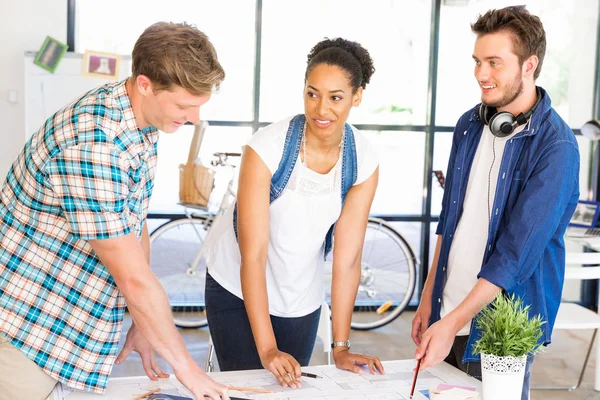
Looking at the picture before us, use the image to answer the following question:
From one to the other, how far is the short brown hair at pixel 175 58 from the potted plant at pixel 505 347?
75 centimetres

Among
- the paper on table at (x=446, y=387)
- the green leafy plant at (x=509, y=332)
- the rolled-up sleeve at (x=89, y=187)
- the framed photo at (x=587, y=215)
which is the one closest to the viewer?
the rolled-up sleeve at (x=89, y=187)

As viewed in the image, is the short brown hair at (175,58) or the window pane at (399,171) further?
the window pane at (399,171)

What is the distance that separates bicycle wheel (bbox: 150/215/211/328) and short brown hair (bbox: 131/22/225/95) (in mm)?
3237

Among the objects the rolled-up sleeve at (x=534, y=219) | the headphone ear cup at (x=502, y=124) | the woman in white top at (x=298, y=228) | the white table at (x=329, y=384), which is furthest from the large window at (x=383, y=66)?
the white table at (x=329, y=384)

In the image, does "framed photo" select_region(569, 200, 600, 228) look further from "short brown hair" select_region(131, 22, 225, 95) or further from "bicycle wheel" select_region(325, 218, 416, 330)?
"short brown hair" select_region(131, 22, 225, 95)

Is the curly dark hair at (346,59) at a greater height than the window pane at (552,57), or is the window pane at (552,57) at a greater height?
the window pane at (552,57)

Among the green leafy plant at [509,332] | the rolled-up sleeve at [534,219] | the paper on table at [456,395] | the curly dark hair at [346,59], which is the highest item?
the curly dark hair at [346,59]

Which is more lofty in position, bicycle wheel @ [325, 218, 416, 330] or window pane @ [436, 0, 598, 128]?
window pane @ [436, 0, 598, 128]

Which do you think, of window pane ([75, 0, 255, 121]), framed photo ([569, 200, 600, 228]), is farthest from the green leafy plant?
window pane ([75, 0, 255, 121])

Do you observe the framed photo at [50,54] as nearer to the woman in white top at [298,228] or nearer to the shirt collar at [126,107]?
the woman in white top at [298,228]

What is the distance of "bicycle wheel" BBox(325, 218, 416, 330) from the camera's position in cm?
485

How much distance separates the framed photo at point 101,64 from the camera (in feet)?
15.3

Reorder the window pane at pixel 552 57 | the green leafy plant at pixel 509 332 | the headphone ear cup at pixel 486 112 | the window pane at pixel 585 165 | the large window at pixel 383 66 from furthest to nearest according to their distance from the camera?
the window pane at pixel 585 165 → the window pane at pixel 552 57 → the large window at pixel 383 66 → the headphone ear cup at pixel 486 112 → the green leafy plant at pixel 509 332

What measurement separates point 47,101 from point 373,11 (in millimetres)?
2183
